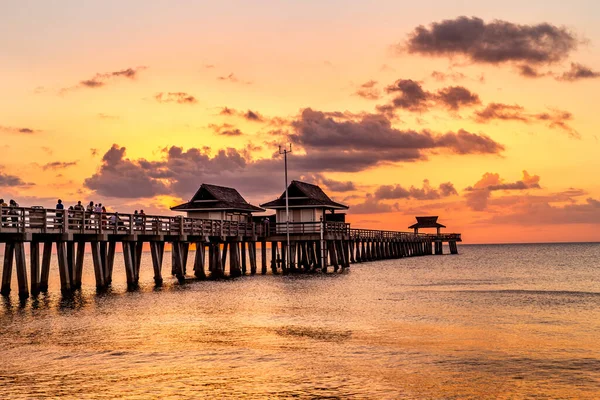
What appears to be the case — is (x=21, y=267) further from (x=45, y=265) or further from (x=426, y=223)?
(x=426, y=223)

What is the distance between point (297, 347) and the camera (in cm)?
1708

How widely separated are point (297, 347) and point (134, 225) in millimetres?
19456

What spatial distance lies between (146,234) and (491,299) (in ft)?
57.5

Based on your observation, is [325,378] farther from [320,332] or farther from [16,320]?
[16,320]

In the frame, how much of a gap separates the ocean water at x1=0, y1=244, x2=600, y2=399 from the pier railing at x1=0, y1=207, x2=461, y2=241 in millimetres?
3001

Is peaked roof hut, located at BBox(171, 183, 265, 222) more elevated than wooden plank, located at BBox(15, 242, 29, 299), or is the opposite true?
peaked roof hut, located at BBox(171, 183, 265, 222)

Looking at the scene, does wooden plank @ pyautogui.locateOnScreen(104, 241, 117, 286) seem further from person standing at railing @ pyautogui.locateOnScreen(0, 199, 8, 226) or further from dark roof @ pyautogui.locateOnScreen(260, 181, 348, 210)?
dark roof @ pyautogui.locateOnScreen(260, 181, 348, 210)

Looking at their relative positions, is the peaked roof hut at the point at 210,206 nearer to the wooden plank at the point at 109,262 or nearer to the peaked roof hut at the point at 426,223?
the wooden plank at the point at 109,262

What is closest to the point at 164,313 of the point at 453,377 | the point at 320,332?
the point at 320,332

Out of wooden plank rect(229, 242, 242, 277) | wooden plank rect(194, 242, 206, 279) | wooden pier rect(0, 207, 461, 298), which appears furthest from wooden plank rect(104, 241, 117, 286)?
wooden plank rect(229, 242, 242, 277)

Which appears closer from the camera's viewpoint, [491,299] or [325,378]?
[325,378]

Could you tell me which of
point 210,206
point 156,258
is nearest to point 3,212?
point 156,258

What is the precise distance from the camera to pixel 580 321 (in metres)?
22.5

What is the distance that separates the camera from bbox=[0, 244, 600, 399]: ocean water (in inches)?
508
